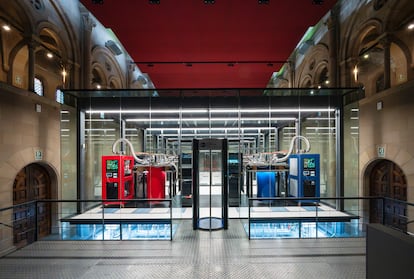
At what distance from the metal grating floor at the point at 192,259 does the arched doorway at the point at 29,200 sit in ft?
8.70

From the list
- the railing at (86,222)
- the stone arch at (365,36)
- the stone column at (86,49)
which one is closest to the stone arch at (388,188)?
the stone arch at (365,36)

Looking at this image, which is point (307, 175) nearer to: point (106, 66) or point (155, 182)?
point (155, 182)

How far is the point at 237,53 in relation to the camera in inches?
316

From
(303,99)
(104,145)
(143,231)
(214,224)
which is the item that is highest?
(303,99)

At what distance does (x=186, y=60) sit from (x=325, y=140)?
250 inches

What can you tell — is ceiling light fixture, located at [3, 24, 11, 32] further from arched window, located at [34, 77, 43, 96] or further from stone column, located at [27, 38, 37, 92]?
arched window, located at [34, 77, 43, 96]

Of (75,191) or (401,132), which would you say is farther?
(75,191)

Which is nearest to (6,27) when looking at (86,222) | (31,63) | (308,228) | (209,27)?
(31,63)

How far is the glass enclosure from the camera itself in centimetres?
833

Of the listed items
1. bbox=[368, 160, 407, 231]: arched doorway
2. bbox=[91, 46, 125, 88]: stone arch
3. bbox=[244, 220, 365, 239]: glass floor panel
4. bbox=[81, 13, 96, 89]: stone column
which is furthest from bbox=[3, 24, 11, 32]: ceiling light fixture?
bbox=[368, 160, 407, 231]: arched doorway

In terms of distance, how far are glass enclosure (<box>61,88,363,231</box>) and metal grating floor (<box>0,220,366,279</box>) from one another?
3.19 m

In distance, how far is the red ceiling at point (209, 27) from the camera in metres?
5.47

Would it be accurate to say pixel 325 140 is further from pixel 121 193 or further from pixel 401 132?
pixel 121 193

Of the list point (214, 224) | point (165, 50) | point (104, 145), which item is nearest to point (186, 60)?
point (165, 50)
